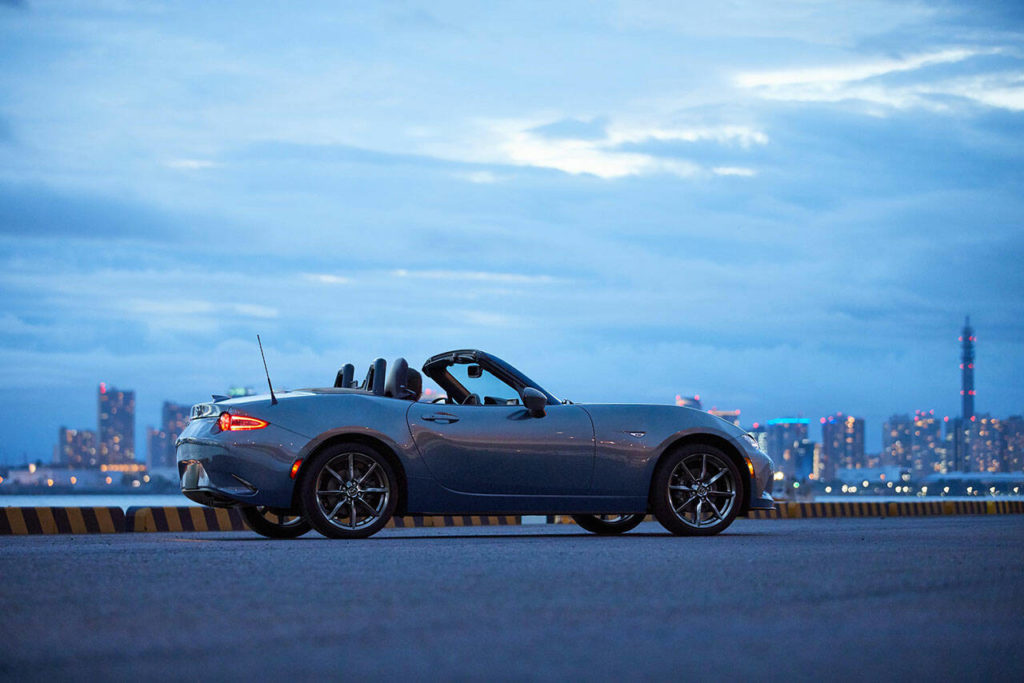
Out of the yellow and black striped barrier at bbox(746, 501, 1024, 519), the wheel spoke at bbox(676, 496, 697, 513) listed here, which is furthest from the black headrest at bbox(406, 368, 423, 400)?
the yellow and black striped barrier at bbox(746, 501, 1024, 519)

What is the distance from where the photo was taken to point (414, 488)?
34.7 ft

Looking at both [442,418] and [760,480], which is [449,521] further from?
[442,418]

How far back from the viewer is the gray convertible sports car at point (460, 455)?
10.4 meters

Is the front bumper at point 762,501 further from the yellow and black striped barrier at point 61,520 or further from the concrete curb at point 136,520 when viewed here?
the yellow and black striped barrier at point 61,520

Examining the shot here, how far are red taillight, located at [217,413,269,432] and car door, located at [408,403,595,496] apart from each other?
1.14 meters

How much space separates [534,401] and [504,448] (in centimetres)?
42

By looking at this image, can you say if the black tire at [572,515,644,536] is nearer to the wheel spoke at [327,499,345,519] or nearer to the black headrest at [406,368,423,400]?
the black headrest at [406,368,423,400]

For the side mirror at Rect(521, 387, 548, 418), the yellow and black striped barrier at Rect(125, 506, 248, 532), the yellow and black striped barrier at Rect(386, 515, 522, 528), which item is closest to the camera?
the side mirror at Rect(521, 387, 548, 418)

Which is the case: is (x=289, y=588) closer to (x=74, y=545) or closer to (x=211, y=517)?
(x=74, y=545)

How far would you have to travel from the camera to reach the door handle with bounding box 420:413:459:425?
1073 cm

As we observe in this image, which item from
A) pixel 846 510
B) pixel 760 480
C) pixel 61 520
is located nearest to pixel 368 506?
pixel 760 480

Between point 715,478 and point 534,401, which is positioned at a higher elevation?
point 534,401

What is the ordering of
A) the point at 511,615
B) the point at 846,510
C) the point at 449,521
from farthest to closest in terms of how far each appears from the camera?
the point at 846,510, the point at 449,521, the point at 511,615

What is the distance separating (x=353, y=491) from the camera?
1050cm
